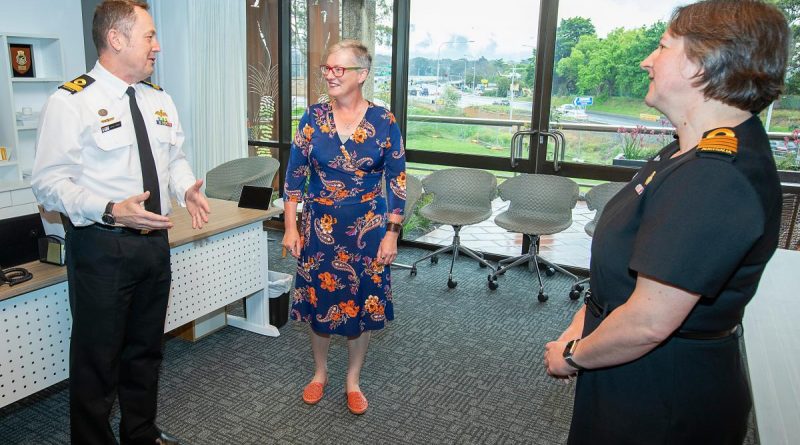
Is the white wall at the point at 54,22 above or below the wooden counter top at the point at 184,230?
above

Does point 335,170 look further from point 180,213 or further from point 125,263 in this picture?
point 180,213

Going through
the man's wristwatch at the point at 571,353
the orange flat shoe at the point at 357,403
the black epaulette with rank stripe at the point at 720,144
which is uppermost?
the black epaulette with rank stripe at the point at 720,144

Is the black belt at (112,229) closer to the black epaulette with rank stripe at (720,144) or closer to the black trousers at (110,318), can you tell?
the black trousers at (110,318)

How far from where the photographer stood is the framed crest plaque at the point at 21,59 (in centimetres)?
447

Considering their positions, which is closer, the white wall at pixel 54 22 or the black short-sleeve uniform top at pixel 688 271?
the black short-sleeve uniform top at pixel 688 271

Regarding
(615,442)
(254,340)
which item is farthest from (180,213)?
(615,442)

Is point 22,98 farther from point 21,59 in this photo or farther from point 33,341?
point 33,341

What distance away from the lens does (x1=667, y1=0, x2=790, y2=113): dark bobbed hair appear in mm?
980

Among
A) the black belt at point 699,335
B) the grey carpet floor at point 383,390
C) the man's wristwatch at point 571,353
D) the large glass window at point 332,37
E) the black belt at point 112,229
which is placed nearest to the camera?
the black belt at point 699,335

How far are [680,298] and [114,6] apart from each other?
1880mm

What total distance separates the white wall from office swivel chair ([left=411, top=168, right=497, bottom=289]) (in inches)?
128

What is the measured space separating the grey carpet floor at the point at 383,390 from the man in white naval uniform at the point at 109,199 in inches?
22.7

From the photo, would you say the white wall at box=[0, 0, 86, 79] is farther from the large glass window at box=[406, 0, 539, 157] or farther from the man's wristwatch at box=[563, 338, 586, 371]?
the man's wristwatch at box=[563, 338, 586, 371]

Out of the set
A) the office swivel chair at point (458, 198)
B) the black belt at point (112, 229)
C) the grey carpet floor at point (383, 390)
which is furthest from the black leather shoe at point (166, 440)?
the office swivel chair at point (458, 198)
